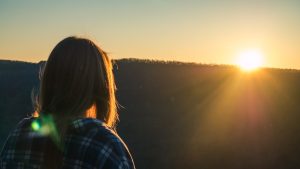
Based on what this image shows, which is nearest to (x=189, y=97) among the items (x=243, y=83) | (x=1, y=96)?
(x=243, y=83)

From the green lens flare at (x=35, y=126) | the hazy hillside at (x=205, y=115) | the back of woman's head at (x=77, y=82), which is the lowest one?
the hazy hillside at (x=205, y=115)

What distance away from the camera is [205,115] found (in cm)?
1653

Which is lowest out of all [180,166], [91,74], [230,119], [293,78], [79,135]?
[180,166]

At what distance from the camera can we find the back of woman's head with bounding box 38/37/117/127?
2467 millimetres

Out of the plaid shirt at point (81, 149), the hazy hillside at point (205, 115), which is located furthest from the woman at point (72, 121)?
the hazy hillside at point (205, 115)

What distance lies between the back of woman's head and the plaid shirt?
10cm

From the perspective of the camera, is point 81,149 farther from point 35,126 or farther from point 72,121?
point 35,126

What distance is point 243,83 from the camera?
18516 mm

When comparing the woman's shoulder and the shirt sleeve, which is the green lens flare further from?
the shirt sleeve

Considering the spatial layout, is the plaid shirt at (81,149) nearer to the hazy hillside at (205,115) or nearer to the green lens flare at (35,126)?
the green lens flare at (35,126)

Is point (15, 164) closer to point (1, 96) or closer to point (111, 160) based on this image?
point (111, 160)

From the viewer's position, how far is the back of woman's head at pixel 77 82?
2.47m

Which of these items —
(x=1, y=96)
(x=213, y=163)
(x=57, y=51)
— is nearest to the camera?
(x=57, y=51)

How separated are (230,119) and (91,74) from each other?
13.8m
